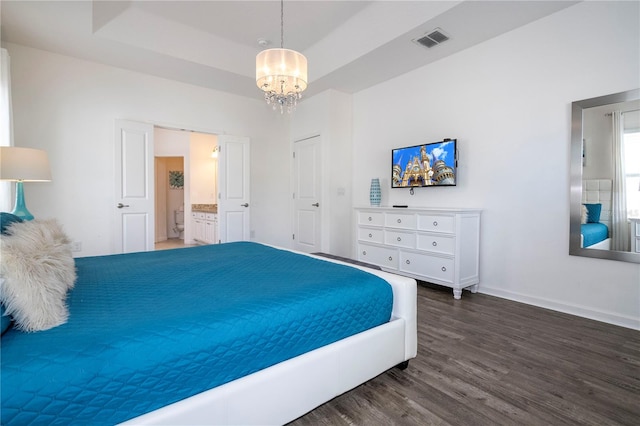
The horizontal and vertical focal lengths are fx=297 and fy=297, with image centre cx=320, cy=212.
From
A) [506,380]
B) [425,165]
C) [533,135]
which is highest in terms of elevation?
[533,135]

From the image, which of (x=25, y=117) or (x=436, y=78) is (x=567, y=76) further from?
(x=25, y=117)

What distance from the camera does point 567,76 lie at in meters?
2.81

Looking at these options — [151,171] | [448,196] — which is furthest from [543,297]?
[151,171]

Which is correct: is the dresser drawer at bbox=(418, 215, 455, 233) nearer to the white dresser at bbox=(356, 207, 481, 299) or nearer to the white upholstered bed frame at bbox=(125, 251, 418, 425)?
the white dresser at bbox=(356, 207, 481, 299)

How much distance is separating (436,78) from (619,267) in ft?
9.10

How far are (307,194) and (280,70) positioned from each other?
106 inches

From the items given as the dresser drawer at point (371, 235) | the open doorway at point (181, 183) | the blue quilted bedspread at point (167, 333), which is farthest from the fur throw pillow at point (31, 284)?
the open doorway at point (181, 183)

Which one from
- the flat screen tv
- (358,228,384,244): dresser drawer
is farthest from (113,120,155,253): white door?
the flat screen tv

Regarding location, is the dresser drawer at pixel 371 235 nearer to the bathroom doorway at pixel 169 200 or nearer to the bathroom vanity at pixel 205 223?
the bathroom vanity at pixel 205 223

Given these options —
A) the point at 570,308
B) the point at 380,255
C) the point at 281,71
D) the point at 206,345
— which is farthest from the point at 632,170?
the point at 206,345

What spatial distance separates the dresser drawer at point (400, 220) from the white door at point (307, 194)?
4.59ft

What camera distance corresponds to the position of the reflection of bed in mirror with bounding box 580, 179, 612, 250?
2.60 m

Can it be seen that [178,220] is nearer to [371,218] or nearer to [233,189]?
[233,189]

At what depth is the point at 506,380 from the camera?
174 cm
